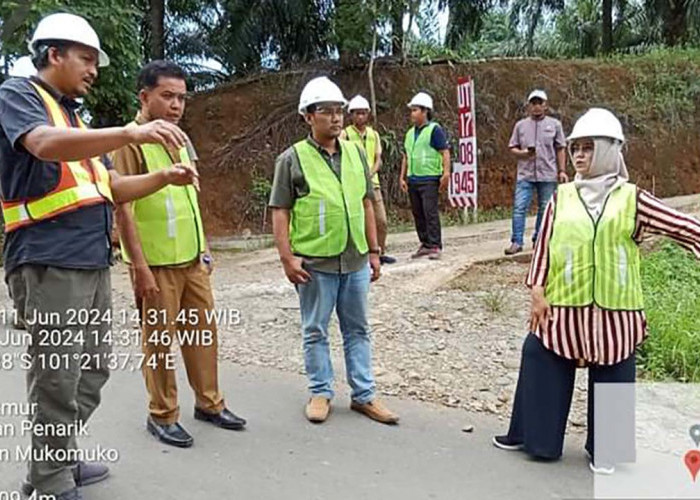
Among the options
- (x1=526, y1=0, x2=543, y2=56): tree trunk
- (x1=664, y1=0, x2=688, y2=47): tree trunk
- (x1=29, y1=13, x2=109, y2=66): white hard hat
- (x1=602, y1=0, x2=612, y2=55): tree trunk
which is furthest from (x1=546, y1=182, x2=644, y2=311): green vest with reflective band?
(x1=526, y1=0, x2=543, y2=56): tree trunk

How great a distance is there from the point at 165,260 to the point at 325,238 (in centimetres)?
86

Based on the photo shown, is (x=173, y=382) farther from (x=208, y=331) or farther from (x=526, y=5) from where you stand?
(x=526, y=5)

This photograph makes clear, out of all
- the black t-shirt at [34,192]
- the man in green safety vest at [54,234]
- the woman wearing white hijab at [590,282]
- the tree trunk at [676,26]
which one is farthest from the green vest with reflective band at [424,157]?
the tree trunk at [676,26]

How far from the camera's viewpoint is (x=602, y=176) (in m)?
3.26

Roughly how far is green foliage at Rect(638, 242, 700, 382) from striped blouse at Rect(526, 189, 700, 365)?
1.48 m

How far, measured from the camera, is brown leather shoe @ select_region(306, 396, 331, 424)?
388 cm

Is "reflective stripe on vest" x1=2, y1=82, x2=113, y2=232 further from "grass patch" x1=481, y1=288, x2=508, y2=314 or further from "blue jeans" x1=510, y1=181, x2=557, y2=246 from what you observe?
"blue jeans" x1=510, y1=181, x2=557, y2=246

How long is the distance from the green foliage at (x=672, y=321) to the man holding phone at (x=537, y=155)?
142 centimetres

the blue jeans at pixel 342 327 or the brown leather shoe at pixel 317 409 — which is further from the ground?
the blue jeans at pixel 342 327

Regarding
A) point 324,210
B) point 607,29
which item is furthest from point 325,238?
point 607,29

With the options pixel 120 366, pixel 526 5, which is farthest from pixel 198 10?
pixel 120 366

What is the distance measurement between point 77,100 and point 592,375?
2.59 meters

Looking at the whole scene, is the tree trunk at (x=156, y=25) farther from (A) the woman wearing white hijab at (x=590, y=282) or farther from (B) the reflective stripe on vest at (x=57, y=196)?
(A) the woman wearing white hijab at (x=590, y=282)

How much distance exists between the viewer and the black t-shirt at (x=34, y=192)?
8.46 feet
